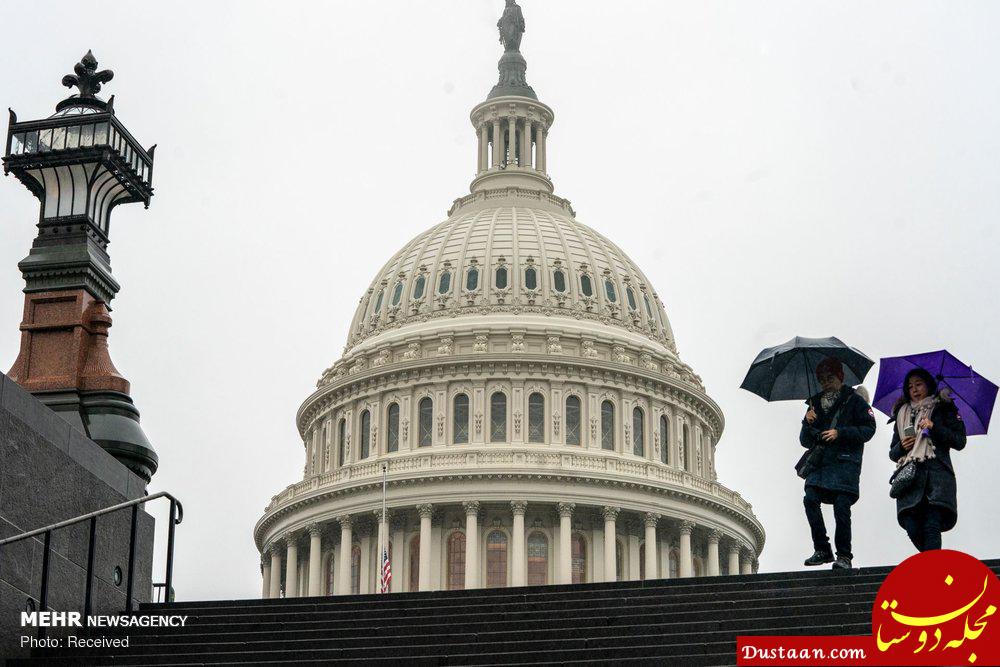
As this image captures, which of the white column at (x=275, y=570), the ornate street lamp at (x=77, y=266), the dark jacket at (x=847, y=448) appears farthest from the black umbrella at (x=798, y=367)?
the white column at (x=275, y=570)

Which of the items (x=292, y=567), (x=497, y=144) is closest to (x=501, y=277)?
(x=497, y=144)

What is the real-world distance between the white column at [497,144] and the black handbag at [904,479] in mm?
86042

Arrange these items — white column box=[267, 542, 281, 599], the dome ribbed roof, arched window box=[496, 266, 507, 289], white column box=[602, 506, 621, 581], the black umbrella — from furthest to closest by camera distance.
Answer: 1. arched window box=[496, 266, 507, 289]
2. the dome ribbed roof
3. white column box=[267, 542, 281, 599]
4. white column box=[602, 506, 621, 581]
5. the black umbrella

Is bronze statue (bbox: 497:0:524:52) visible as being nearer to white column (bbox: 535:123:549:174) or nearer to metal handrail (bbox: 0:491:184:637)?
white column (bbox: 535:123:549:174)

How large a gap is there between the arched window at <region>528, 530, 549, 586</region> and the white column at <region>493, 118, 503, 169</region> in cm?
2795

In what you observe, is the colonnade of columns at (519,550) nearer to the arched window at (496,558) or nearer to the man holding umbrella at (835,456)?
the arched window at (496,558)

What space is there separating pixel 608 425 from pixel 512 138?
22.7m

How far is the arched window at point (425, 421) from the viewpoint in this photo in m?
88.6

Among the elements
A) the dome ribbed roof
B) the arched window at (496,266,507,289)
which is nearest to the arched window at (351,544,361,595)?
the dome ribbed roof

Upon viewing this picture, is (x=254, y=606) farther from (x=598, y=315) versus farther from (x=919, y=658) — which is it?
(x=598, y=315)

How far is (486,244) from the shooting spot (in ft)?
316

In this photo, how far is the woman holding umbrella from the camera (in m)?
19.0

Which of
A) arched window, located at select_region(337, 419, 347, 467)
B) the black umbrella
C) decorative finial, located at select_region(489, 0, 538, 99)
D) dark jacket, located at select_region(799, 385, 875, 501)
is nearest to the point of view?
dark jacket, located at select_region(799, 385, 875, 501)

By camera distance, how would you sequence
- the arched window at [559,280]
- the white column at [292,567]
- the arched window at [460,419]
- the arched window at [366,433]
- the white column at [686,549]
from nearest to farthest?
the white column at [686,549], the white column at [292,567], the arched window at [460,419], the arched window at [366,433], the arched window at [559,280]
